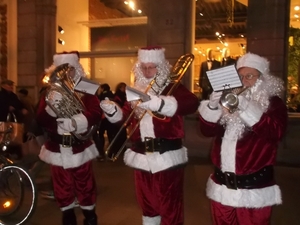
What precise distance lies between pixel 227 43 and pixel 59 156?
6.13m

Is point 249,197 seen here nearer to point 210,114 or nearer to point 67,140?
point 210,114

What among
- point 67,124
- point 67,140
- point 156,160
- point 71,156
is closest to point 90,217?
point 71,156

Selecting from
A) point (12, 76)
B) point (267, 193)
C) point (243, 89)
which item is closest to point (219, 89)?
point (243, 89)

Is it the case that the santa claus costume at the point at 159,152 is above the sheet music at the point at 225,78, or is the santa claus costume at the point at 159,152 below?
below

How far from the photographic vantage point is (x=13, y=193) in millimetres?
5582

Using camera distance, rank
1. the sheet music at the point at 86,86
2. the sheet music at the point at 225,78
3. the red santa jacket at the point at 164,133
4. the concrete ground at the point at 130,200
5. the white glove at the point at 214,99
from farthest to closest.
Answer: the concrete ground at the point at 130,200 < the sheet music at the point at 86,86 < the red santa jacket at the point at 164,133 < the white glove at the point at 214,99 < the sheet music at the point at 225,78

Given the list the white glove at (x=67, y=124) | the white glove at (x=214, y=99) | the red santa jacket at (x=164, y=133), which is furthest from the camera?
the white glove at (x=67, y=124)

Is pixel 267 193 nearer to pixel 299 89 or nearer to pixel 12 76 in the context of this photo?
pixel 299 89

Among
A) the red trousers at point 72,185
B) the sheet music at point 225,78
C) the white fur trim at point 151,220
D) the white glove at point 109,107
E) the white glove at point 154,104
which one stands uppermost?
the sheet music at point 225,78

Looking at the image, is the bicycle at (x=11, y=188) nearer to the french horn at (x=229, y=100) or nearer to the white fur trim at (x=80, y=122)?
the white fur trim at (x=80, y=122)

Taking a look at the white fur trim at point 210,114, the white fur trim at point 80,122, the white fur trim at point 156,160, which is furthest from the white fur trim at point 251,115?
the white fur trim at point 80,122

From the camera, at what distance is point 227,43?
9.83 meters

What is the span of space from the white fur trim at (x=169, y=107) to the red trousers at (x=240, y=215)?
811mm

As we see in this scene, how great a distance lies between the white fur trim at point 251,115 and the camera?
3141mm
